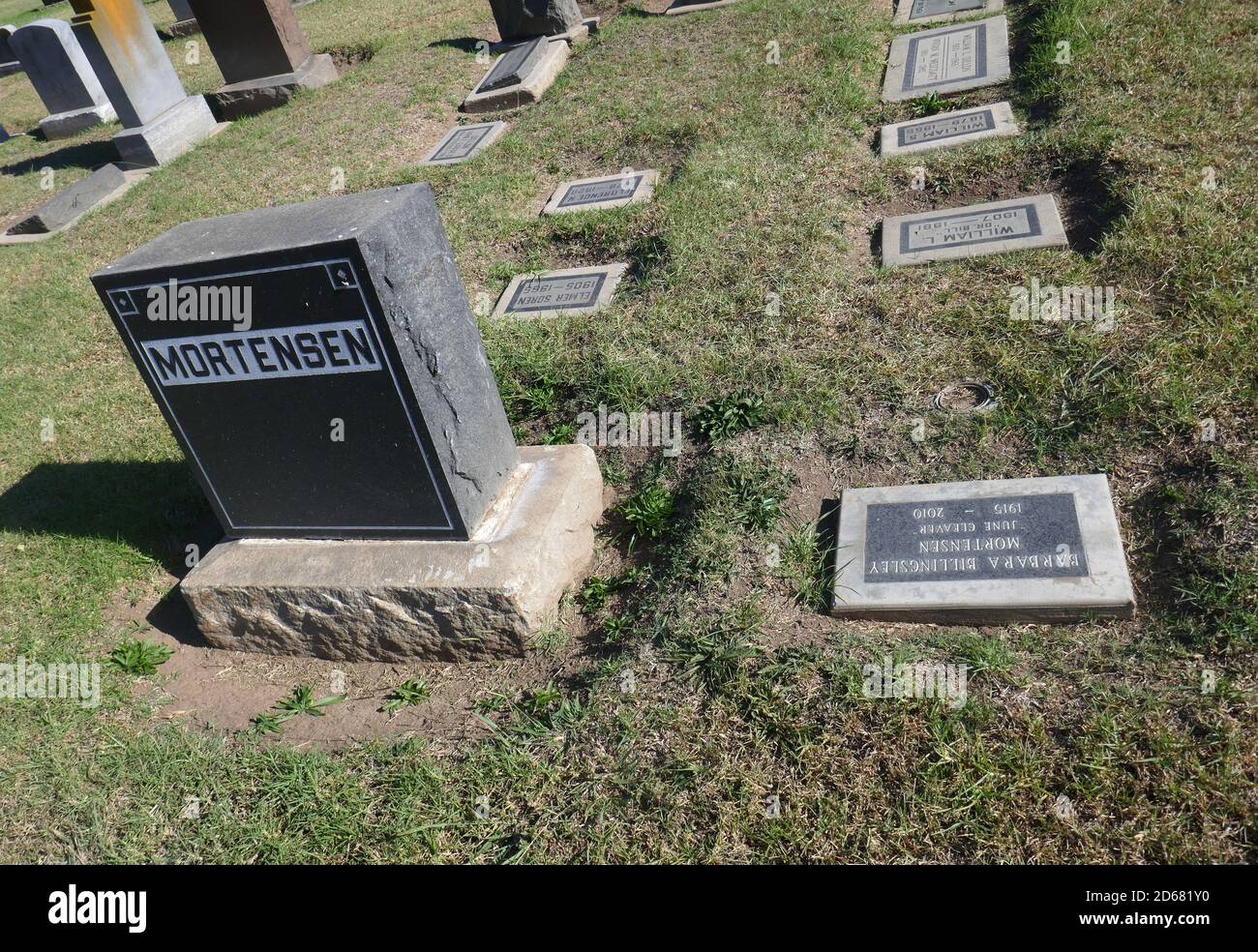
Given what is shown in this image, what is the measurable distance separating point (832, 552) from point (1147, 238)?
2.24 m

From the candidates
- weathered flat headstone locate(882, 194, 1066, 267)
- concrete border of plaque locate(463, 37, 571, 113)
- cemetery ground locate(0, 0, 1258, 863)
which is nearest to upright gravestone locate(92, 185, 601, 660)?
cemetery ground locate(0, 0, 1258, 863)

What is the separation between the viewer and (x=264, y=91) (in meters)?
9.30

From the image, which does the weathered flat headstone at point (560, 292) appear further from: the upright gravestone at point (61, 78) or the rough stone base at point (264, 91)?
the upright gravestone at point (61, 78)

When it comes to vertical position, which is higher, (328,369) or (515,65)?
(328,369)

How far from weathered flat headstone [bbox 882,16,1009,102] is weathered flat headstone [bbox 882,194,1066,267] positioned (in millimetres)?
1795

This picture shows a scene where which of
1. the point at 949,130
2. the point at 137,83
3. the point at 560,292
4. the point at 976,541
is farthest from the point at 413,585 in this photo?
the point at 137,83

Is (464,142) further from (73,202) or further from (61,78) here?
(61,78)

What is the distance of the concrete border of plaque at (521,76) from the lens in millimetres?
7957

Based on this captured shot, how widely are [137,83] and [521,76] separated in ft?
12.8

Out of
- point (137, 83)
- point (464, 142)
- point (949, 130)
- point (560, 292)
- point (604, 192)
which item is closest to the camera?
point (560, 292)

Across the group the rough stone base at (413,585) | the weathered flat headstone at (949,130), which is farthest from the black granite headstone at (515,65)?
the rough stone base at (413,585)

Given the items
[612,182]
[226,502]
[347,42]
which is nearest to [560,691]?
[226,502]

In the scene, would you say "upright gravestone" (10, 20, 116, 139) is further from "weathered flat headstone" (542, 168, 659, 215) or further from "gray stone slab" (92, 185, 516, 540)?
"gray stone slab" (92, 185, 516, 540)
